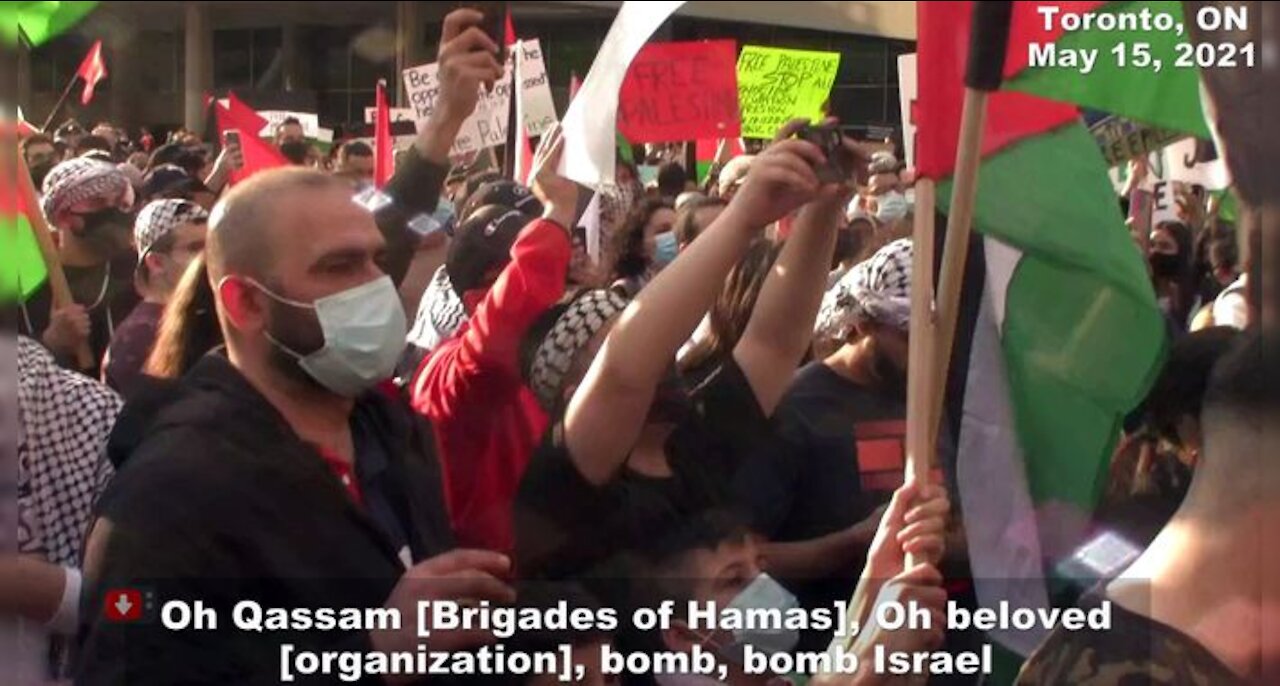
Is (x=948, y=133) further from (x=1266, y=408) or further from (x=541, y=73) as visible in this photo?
(x=541, y=73)

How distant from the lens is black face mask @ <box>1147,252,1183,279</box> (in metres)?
3.02

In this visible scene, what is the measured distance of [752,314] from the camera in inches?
130

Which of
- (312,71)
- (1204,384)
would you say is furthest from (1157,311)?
(312,71)

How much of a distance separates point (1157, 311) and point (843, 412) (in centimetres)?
69

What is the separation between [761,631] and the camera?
112 inches

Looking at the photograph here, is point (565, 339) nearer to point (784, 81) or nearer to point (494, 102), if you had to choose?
point (784, 81)

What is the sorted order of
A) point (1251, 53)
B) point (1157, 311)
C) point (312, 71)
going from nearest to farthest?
point (1251, 53), point (1157, 311), point (312, 71)

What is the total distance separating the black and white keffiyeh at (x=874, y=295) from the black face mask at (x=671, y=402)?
1.28ft

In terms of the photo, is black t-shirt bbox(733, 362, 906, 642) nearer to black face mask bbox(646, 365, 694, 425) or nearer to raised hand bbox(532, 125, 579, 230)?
black face mask bbox(646, 365, 694, 425)

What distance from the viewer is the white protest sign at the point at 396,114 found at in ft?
10.4

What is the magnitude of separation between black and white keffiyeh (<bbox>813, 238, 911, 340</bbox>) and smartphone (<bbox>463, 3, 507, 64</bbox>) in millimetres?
667

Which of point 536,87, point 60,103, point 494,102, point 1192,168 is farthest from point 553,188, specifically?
point 1192,168

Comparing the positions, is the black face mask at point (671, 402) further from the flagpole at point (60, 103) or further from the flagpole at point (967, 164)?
the flagpole at point (60, 103)

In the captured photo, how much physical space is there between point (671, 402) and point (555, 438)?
17 centimetres
